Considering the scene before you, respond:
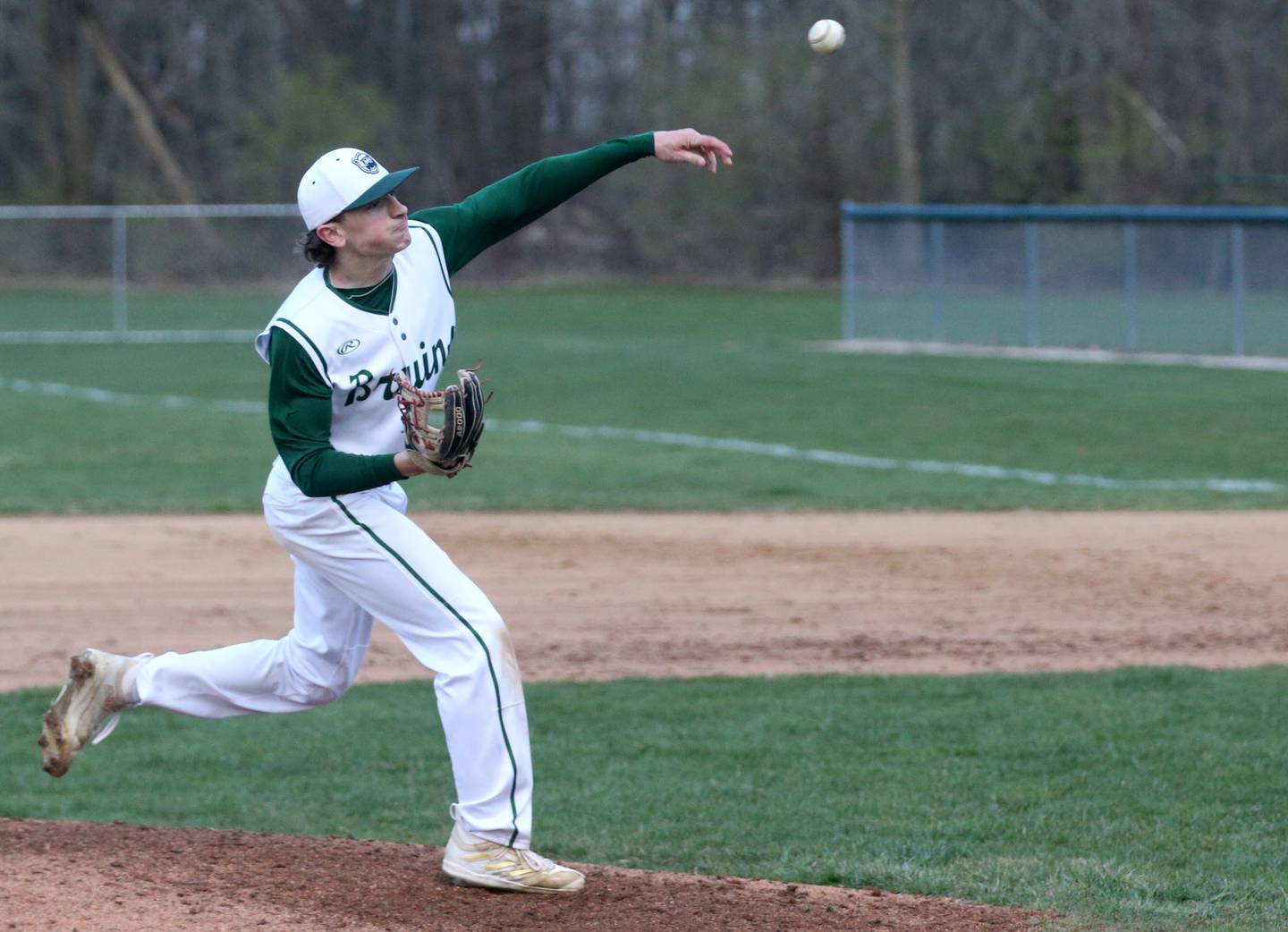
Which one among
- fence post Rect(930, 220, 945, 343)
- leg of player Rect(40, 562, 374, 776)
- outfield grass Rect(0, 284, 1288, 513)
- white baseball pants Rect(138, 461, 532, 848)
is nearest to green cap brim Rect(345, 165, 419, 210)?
white baseball pants Rect(138, 461, 532, 848)

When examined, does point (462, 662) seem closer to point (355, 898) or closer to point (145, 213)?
point (355, 898)

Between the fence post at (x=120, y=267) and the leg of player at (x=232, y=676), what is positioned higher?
the fence post at (x=120, y=267)

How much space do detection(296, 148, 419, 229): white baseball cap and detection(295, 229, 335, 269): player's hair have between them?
0.11 feet

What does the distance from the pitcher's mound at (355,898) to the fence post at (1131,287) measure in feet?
62.1

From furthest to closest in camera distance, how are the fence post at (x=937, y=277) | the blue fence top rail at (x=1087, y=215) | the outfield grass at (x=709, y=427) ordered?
the fence post at (x=937, y=277)
the blue fence top rail at (x=1087, y=215)
the outfield grass at (x=709, y=427)

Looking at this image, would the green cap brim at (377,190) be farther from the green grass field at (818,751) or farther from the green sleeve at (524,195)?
the green grass field at (818,751)

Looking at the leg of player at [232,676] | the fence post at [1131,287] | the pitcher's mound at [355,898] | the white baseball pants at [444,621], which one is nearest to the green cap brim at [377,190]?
the white baseball pants at [444,621]

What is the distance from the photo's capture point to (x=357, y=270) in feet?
13.9

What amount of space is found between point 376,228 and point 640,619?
14.2 ft

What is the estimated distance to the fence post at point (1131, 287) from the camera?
22188mm

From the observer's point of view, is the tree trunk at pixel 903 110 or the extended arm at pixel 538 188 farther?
the tree trunk at pixel 903 110

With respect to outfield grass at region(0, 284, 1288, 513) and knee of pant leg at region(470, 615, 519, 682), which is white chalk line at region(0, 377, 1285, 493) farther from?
knee of pant leg at region(470, 615, 519, 682)

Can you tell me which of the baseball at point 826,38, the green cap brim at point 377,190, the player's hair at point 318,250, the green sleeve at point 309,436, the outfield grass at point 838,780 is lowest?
the outfield grass at point 838,780

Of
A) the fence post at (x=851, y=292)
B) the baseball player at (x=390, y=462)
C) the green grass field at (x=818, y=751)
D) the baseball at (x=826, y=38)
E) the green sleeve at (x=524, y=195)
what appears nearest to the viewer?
the baseball player at (x=390, y=462)
